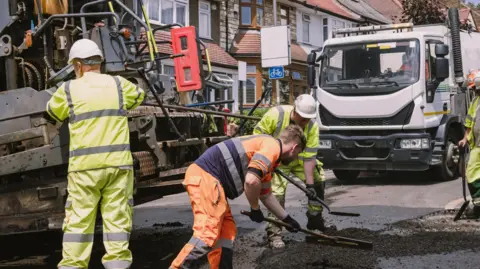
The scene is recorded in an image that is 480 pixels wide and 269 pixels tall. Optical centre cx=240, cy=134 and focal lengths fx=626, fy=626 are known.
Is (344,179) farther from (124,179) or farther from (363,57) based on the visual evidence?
(124,179)

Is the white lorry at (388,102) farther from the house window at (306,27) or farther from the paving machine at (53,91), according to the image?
the house window at (306,27)

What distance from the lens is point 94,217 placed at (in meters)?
4.50

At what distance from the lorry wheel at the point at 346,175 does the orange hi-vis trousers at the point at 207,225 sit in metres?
7.99

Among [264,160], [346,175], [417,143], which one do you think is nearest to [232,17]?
[346,175]

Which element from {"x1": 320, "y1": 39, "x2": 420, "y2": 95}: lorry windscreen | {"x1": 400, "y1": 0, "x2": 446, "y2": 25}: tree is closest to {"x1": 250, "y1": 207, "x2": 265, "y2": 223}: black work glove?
{"x1": 320, "y1": 39, "x2": 420, "y2": 95}: lorry windscreen

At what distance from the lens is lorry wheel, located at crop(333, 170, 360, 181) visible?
40.3 ft

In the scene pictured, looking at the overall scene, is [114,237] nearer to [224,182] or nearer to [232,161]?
[224,182]

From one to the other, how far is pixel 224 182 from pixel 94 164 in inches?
37.2

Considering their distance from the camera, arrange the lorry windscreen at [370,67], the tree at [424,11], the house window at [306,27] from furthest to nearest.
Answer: the house window at [306,27] → the tree at [424,11] → the lorry windscreen at [370,67]

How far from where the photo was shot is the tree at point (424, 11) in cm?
2364

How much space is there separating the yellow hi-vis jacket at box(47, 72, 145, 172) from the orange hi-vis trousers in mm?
615

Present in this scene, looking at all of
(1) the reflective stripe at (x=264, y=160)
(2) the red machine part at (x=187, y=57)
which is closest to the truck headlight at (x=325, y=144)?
(2) the red machine part at (x=187, y=57)

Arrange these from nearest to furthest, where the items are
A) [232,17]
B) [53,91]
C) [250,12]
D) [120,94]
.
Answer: [120,94] < [53,91] < [232,17] < [250,12]

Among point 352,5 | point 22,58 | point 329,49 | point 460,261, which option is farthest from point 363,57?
point 352,5
